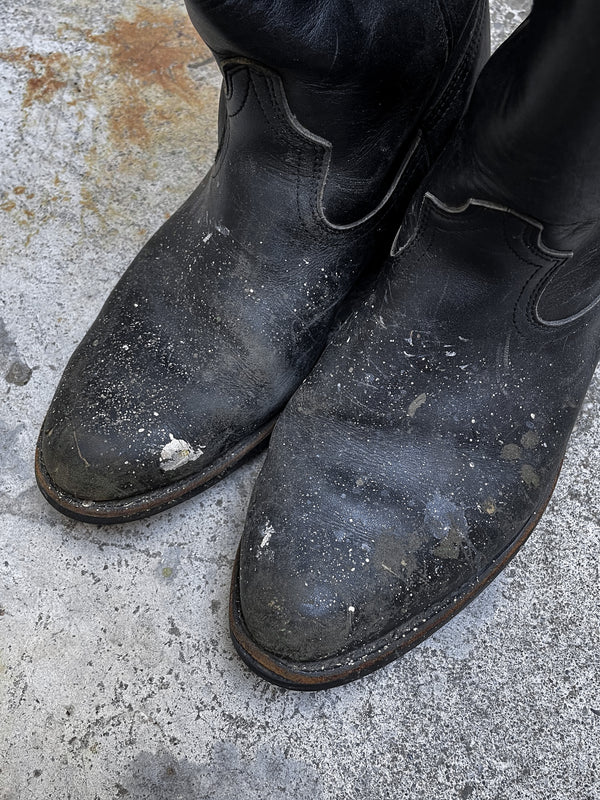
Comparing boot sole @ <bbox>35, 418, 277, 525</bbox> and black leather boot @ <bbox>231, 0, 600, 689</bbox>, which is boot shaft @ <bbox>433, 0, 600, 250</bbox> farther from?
boot sole @ <bbox>35, 418, 277, 525</bbox>

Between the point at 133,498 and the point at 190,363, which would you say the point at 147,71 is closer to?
the point at 190,363

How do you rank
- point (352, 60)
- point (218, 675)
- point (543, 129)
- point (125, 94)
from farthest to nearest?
point (125, 94) < point (218, 675) < point (352, 60) < point (543, 129)

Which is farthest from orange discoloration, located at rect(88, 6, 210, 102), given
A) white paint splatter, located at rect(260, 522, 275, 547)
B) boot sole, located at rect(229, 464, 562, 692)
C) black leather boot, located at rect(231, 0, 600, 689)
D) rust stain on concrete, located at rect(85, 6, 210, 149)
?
boot sole, located at rect(229, 464, 562, 692)

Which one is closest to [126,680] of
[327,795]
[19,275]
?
[327,795]

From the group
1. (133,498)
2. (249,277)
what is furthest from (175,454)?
(249,277)

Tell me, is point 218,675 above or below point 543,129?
below

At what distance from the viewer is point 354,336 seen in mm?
952

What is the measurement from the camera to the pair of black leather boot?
31.1 inches

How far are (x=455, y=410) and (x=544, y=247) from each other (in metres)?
0.22

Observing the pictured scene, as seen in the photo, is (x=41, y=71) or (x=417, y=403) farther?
(x=41, y=71)

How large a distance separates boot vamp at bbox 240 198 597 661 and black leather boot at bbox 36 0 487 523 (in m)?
0.09

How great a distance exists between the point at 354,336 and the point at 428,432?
0.52 feet

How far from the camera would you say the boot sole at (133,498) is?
3.12 ft

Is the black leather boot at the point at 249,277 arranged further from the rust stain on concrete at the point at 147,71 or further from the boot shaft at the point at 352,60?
the rust stain on concrete at the point at 147,71
